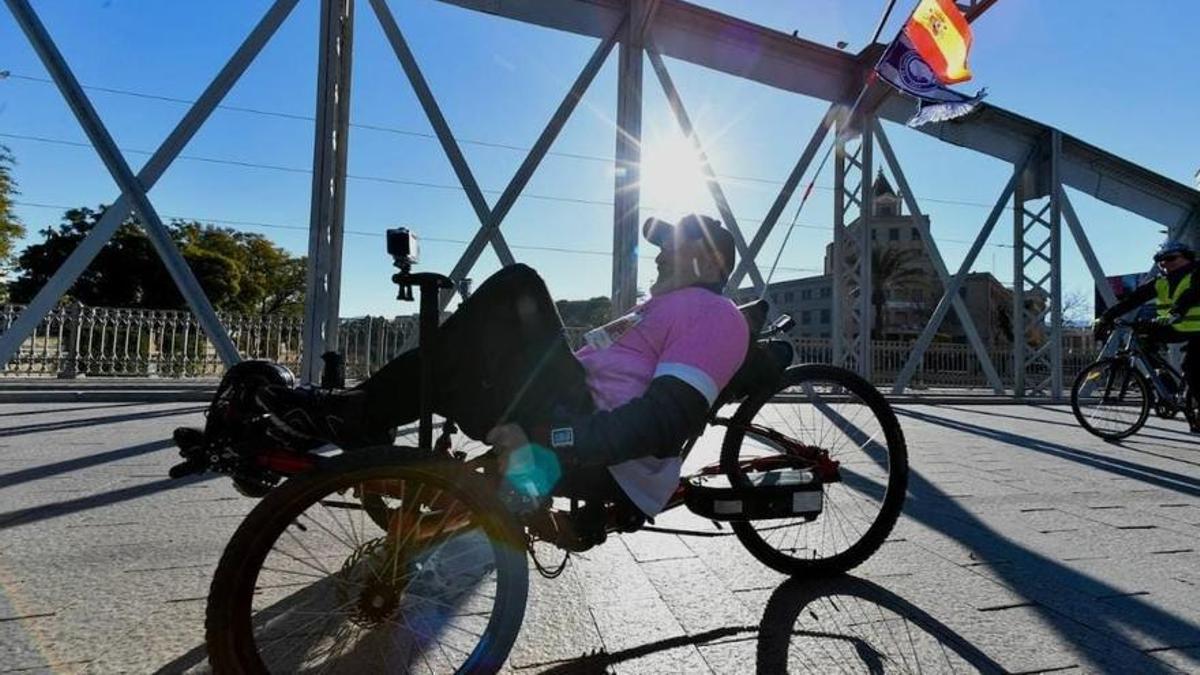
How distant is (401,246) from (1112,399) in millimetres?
6186

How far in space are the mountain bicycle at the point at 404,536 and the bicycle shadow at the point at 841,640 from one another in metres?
0.26

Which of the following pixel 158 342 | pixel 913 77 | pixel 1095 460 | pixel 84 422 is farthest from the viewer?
pixel 158 342

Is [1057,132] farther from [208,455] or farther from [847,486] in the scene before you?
[208,455]

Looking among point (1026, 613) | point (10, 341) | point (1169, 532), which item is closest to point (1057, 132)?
point (1169, 532)

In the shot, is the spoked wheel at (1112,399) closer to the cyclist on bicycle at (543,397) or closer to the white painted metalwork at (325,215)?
the cyclist on bicycle at (543,397)

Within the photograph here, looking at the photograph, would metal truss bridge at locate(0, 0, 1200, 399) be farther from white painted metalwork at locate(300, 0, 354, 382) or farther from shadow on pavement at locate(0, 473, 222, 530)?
shadow on pavement at locate(0, 473, 222, 530)

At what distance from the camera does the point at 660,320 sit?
168 centimetres

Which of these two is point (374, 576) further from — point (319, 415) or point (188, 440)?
point (188, 440)

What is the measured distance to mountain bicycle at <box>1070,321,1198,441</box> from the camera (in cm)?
529

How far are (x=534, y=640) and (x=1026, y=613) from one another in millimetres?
1398

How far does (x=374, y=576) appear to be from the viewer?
142 centimetres

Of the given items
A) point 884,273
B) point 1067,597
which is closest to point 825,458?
point 1067,597

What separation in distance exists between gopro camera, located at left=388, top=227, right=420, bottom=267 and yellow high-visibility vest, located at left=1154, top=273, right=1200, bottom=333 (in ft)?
20.4

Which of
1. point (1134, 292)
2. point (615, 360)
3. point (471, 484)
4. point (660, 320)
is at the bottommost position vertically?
point (471, 484)
